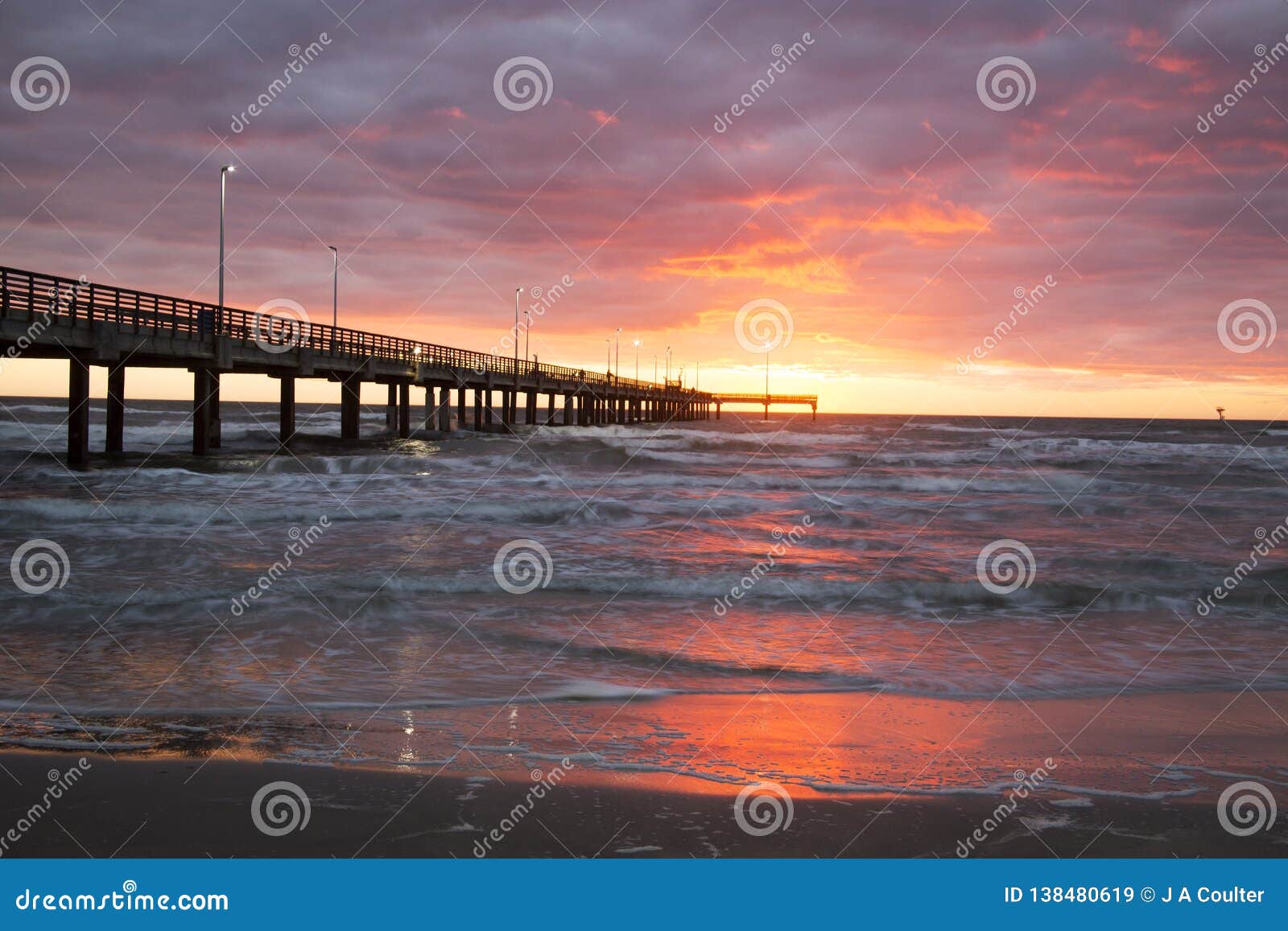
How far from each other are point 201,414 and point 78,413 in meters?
7.39

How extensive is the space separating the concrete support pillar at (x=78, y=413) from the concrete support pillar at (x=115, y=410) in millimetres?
2434

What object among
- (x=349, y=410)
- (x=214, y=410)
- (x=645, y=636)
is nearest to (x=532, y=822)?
(x=645, y=636)

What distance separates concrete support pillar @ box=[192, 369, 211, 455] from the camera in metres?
33.9

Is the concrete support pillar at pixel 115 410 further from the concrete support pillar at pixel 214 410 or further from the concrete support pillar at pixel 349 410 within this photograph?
the concrete support pillar at pixel 349 410

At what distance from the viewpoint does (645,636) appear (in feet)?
30.5

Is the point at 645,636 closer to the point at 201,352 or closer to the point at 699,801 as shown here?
the point at 699,801

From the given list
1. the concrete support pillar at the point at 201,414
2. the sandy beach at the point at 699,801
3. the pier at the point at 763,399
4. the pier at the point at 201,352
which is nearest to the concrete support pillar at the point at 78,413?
the pier at the point at 201,352

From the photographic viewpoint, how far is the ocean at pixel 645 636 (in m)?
5.64

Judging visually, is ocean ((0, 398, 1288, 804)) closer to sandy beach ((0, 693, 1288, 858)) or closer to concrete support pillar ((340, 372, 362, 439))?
sandy beach ((0, 693, 1288, 858))

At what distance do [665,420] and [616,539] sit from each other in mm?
112188

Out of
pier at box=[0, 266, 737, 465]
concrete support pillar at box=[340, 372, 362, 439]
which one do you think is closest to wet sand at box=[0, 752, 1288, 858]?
pier at box=[0, 266, 737, 465]

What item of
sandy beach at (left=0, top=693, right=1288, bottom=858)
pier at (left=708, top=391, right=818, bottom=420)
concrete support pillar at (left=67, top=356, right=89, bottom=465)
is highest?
pier at (left=708, top=391, right=818, bottom=420)

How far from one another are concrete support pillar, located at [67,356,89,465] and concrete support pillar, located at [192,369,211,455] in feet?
19.2

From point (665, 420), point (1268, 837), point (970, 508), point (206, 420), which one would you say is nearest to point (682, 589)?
point (1268, 837)
